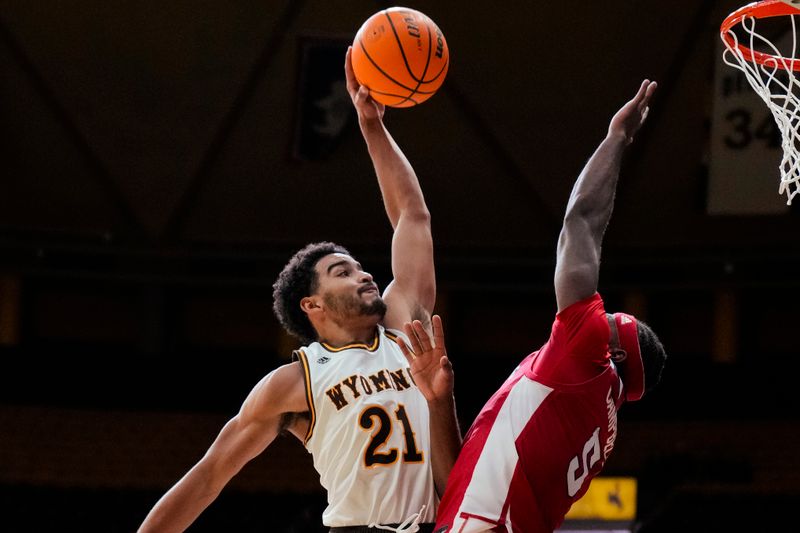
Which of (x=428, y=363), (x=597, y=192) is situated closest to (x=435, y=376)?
(x=428, y=363)

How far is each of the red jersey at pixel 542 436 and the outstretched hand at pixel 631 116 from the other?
2.18ft

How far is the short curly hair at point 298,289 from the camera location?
437cm

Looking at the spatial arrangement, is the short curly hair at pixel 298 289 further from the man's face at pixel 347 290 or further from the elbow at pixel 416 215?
the elbow at pixel 416 215

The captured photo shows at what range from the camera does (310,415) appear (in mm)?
3969

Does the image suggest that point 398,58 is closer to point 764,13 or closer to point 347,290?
point 347,290

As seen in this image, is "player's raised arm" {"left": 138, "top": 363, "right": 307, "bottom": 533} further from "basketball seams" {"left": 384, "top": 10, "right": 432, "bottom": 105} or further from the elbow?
"basketball seams" {"left": 384, "top": 10, "right": 432, "bottom": 105}

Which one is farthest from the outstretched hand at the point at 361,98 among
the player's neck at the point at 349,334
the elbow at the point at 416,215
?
the player's neck at the point at 349,334

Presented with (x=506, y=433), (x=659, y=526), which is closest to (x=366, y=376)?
(x=506, y=433)

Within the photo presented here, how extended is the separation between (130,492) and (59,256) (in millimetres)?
2819

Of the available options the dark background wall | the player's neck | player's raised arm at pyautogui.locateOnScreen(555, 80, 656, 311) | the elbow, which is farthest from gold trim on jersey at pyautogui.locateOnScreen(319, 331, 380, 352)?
the dark background wall

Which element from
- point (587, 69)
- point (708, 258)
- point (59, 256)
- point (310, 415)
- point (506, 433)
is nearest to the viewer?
point (506, 433)

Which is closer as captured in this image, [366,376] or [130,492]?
[366,376]

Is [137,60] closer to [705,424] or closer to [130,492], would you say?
[130,492]

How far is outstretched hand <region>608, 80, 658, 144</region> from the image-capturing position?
3.73 m
